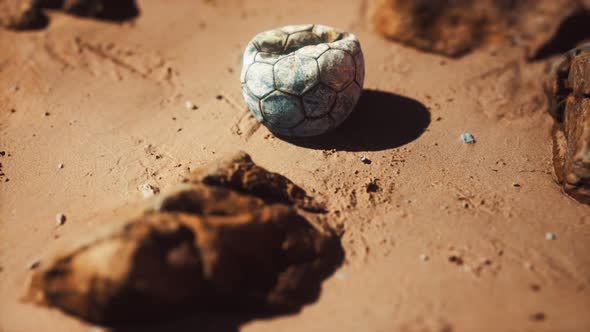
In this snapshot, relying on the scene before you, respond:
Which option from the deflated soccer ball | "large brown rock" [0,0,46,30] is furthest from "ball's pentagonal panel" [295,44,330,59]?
"large brown rock" [0,0,46,30]

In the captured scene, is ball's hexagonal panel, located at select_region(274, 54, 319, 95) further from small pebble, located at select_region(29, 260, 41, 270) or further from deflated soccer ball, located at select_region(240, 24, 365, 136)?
small pebble, located at select_region(29, 260, 41, 270)

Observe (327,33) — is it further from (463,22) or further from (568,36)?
(568,36)

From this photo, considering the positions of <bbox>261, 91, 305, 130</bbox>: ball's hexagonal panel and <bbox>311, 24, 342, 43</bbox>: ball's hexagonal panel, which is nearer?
<bbox>261, 91, 305, 130</bbox>: ball's hexagonal panel

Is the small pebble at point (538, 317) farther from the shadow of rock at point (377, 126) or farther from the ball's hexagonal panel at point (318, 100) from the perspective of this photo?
the ball's hexagonal panel at point (318, 100)

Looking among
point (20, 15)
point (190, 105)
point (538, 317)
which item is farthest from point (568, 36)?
point (20, 15)

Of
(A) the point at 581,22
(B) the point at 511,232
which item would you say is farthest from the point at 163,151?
(A) the point at 581,22
